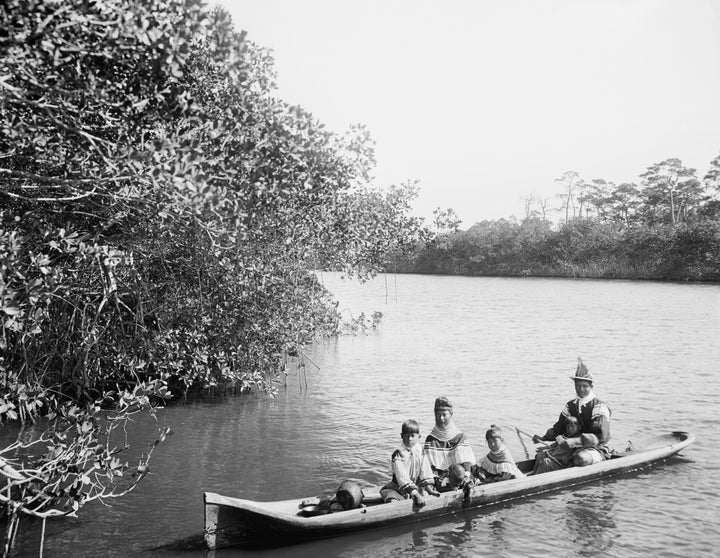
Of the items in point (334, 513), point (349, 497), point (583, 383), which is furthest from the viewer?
point (583, 383)

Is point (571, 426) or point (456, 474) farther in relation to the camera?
point (571, 426)

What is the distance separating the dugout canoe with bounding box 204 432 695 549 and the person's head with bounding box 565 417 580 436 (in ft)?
2.08

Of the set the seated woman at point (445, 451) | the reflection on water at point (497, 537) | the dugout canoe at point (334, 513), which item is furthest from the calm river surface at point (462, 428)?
the seated woman at point (445, 451)

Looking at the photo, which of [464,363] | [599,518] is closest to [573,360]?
[464,363]

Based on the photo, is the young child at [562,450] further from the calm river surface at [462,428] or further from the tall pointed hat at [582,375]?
the tall pointed hat at [582,375]

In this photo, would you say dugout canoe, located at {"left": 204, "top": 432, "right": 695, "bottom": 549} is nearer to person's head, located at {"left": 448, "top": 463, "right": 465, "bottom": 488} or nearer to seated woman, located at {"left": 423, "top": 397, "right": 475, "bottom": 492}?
person's head, located at {"left": 448, "top": 463, "right": 465, "bottom": 488}

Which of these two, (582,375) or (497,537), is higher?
(582,375)

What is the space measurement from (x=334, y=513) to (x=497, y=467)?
2.92 meters

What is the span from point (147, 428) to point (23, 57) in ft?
30.5

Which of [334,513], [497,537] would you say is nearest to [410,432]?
[334,513]

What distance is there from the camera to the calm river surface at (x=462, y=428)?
27.3ft

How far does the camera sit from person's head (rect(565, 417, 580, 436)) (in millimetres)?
10531

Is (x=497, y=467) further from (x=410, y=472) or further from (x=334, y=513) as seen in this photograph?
(x=334, y=513)

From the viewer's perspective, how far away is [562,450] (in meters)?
10.5
